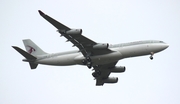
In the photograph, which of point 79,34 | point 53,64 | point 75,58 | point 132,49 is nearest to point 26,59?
point 53,64

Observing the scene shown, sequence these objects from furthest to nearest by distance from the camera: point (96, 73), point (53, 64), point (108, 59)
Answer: point (96, 73) < point (53, 64) < point (108, 59)

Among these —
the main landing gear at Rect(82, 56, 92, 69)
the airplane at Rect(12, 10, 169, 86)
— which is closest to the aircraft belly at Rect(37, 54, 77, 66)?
the airplane at Rect(12, 10, 169, 86)

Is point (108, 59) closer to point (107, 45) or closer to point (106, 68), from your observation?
point (107, 45)

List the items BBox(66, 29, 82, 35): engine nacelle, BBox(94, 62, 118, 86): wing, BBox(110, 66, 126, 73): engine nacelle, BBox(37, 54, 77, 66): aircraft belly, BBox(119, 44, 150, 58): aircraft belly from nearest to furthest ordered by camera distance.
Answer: BBox(66, 29, 82, 35): engine nacelle, BBox(119, 44, 150, 58): aircraft belly, BBox(37, 54, 77, 66): aircraft belly, BBox(110, 66, 126, 73): engine nacelle, BBox(94, 62, 118, 86): wing

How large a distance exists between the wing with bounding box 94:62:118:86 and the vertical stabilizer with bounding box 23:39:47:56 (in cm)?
1071

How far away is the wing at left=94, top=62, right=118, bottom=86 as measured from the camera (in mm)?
63406

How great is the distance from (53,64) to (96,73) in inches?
339

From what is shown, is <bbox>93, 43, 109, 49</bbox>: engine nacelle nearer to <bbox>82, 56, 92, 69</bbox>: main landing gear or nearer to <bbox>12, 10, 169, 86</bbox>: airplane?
<bbox>12, 10, 169, 86</bbox>: airplane

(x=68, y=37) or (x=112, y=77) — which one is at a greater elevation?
(x=68, y=37)

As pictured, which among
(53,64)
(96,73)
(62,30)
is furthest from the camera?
(96,73)

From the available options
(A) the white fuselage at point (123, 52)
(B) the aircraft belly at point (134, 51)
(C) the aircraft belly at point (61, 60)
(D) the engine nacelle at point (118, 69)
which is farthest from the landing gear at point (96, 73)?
(B) the aircraft belly at point (134, 51)

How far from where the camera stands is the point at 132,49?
54562 millimetres

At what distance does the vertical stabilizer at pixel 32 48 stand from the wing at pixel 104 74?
10715 millimetres

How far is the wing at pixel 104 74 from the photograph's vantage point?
2496 inches
